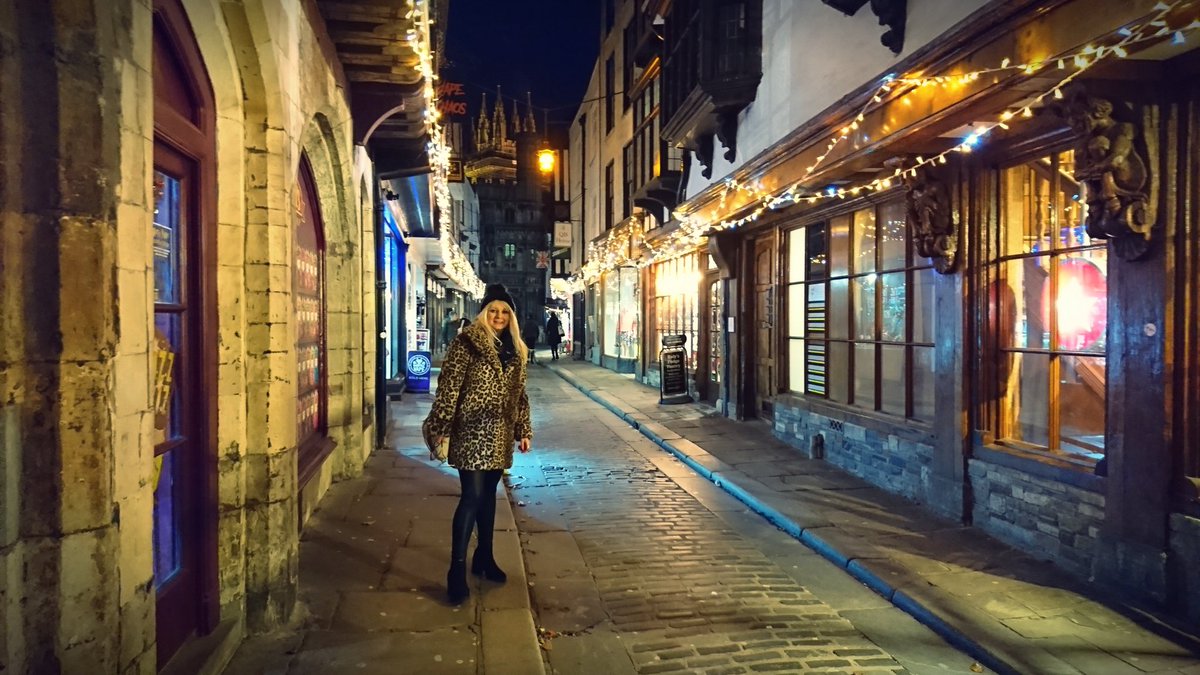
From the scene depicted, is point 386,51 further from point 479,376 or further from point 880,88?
point 880,88

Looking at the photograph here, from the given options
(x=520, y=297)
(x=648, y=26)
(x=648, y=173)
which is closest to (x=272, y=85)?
(x=648, y=26)

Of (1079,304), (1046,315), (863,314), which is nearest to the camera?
(1079,304)

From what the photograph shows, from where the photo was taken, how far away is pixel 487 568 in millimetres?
5410

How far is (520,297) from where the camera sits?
247ft

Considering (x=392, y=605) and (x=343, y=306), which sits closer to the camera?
(x=392, y=605)

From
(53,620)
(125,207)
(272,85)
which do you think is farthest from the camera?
(272,85)

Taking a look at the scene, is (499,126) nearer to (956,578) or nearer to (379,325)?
(379,325)

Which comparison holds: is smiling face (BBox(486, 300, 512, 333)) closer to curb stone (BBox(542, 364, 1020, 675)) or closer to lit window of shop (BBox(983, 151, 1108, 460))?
curb stone (BBox(542, 364, 1020, 675))

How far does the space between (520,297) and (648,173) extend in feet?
185

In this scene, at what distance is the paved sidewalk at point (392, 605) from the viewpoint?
13.4 ft

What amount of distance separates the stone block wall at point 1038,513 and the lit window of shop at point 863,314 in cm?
133

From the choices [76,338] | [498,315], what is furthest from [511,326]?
[76,338]

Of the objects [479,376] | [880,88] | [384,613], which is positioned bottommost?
[384,613]

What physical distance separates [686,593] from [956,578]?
6.66 ft
